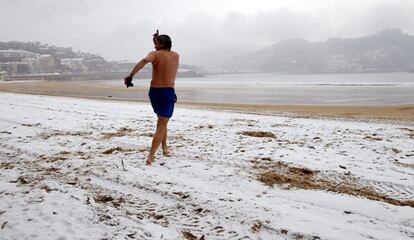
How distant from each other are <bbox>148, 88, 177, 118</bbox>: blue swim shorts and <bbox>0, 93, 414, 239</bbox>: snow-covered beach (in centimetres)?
80

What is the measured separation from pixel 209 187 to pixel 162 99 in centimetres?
164

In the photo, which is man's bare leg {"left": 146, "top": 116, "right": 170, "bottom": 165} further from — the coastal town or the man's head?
the coastal town

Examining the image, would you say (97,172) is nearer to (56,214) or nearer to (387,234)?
(56,214)

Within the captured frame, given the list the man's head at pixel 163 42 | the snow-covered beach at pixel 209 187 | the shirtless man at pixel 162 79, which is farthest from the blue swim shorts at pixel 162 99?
the snow-covered beach at pixel 209 187

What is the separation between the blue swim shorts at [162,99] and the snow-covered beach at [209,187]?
80 centimetres

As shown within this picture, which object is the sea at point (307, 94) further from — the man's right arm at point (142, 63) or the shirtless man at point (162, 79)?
the man's right arm at point (142, 63)

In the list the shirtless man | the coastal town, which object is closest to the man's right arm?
the shirtless man

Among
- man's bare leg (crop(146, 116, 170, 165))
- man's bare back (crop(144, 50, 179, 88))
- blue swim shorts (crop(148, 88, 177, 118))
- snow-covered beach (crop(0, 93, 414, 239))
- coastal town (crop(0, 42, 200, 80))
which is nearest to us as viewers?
snow-covered beach (crop(0, 93, 414, 239))

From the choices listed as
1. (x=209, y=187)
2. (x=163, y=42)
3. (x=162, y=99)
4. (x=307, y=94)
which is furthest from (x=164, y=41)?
(x=307, y=94)

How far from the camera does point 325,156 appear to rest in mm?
5586

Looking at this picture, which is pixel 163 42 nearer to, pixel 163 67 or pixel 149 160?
pixel 163 67

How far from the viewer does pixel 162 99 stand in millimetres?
5012

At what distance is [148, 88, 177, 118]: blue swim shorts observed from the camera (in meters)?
4.98

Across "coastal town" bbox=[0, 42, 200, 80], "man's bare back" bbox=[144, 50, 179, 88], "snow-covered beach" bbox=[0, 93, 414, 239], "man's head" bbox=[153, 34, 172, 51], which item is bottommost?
"snow-covered beach" bbox=[0, 93, 414, 239]
